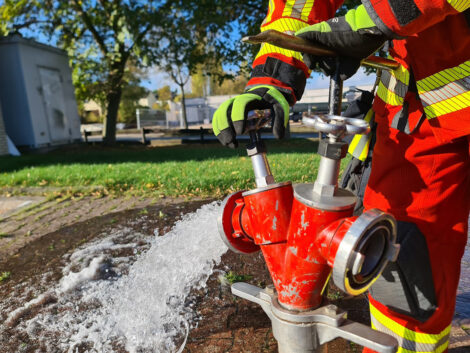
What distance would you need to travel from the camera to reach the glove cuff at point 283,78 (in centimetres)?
115

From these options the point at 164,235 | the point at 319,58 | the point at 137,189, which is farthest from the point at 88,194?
the point at 319,58

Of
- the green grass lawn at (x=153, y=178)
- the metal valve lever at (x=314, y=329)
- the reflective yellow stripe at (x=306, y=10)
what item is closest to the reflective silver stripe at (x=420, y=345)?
the metal valve lever at (x=314, y=329)

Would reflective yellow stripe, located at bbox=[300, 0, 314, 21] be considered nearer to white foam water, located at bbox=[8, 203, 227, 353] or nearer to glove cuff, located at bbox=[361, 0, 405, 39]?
glove cuff, located at bbox=[361, 0, 405, 39]

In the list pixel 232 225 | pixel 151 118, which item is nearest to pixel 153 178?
pixel 232 225

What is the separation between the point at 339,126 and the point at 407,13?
11.4 inches

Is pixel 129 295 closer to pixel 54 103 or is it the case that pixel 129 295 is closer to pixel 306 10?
pixel 306 10

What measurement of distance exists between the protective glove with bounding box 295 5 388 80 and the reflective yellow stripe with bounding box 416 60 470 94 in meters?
0.31

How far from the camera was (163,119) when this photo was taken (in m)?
40.2

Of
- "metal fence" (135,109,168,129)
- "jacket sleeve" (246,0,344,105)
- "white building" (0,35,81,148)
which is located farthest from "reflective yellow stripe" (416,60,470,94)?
"metal fence" (135,109,168,129)

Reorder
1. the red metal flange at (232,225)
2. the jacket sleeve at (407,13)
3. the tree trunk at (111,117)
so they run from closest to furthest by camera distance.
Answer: the jacket sleeve at (407,13), the red metal flange at (232,225), the tree trunk at (111,117)

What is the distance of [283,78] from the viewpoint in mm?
1150

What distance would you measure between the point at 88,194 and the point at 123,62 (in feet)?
30.5

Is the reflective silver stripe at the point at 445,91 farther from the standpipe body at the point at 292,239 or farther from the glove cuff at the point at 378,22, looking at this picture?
the standpipe body at the point at 292,239

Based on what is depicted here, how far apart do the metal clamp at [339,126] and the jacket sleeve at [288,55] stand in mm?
272
